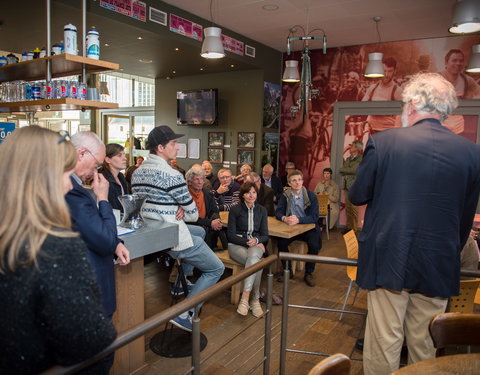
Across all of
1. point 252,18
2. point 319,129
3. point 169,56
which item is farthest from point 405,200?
point 319,129

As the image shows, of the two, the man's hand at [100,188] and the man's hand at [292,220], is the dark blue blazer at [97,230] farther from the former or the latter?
the man's hand at [292,220]

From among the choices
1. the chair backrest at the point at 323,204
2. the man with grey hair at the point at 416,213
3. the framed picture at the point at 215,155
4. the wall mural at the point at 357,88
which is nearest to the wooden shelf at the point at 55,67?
the man with grey hair at the point at 416,213

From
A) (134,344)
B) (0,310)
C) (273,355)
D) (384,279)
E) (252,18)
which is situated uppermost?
(252,18)

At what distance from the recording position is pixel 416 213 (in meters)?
Result: 1.69

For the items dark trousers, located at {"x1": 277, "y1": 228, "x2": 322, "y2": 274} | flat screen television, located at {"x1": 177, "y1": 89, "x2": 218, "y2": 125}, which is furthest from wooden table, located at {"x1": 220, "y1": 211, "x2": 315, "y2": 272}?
flat screen television, located at {"x1": 177, "y1": 89, "x2": 218, "y2": 125}

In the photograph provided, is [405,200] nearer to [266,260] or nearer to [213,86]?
[266,260]

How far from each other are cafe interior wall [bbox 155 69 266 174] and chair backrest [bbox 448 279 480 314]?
529cm

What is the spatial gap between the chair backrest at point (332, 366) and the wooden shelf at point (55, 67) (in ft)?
9.24

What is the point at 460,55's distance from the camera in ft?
21.1

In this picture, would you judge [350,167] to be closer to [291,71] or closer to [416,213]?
[291,71]

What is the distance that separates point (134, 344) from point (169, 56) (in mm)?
5217

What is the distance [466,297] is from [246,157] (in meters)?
5.54

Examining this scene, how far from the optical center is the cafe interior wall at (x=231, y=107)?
754cm

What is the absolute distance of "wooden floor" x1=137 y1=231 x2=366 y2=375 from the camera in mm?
2885
